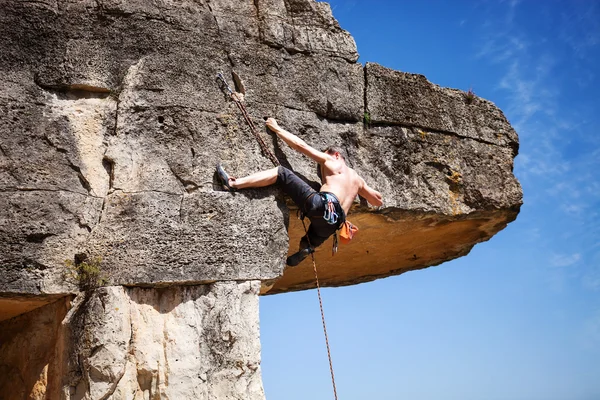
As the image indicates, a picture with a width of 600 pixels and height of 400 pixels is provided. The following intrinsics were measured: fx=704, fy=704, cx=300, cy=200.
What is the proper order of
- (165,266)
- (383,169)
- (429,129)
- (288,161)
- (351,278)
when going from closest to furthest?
(165,266) < (288,161) < (383,169) < (429,129) < (351,278)

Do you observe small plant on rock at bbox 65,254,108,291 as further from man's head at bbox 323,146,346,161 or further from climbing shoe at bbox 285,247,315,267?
man's head at bbox 323,146,346,161

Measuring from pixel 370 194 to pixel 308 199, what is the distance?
0.65m

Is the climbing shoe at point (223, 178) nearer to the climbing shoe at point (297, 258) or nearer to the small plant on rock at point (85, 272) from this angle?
the climbing shoe at point (297, 258)

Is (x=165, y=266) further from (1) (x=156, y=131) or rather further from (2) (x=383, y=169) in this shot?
(2) (x=383, y=169)

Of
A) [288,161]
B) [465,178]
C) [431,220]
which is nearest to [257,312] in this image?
[288,161]

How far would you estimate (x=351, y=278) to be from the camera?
25.2 ft

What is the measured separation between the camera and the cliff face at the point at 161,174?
4.51 meters

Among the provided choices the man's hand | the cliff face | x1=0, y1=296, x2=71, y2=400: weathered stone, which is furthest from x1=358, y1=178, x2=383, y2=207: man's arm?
x1=0, y1=296, x2=71, y2=400: weathered stone

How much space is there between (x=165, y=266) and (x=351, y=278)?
11.2 ft

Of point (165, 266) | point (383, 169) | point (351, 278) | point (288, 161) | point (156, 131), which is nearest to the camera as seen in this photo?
point (165, 266)

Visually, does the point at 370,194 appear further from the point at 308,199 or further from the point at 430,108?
the point at 430,108

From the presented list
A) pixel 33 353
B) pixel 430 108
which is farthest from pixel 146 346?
pixel 430 108

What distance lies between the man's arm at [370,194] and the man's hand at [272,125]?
0.79m

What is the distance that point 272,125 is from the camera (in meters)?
5.32
